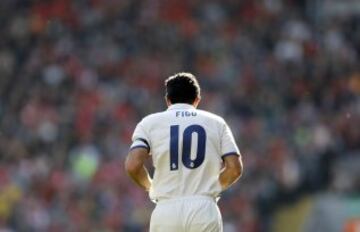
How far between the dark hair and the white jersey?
0.11m

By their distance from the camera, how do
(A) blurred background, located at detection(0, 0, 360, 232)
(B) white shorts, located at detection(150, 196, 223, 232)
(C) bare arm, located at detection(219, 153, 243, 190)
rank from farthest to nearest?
1. (A) blurred background, located at detection(0, 0, 360, 232)
2. (C) bare arm, located at detection(219, 153, 243, 190)
3. (B) white shorts, located at detection(150, 196, 223, 232)

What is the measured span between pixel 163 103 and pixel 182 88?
14011 mm

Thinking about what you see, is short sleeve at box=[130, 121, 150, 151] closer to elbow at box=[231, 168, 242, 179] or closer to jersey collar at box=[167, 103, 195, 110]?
jersey collar at box=[167, 103, 195, 110]

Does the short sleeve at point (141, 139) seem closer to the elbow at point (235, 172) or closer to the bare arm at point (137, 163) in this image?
the bare arm at point (137, 163)

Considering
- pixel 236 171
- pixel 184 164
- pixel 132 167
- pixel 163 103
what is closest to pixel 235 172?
pixel 236 171

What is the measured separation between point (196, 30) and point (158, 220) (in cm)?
1757

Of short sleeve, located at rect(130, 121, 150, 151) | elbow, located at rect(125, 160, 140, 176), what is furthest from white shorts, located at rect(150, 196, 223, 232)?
short sleeve, located at rect(130, 121, 150, 151)

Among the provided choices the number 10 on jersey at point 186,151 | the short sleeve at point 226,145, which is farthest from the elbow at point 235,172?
the number 10 on jersey at point 186,151

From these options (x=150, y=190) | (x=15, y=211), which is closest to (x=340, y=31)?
(x=15, y=211)

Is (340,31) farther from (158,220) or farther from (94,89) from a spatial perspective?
(158,220)

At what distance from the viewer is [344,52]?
2391 cm

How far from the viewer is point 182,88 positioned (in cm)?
815

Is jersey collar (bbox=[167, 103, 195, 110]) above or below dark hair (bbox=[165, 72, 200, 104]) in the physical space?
below

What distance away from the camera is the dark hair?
812 cm
